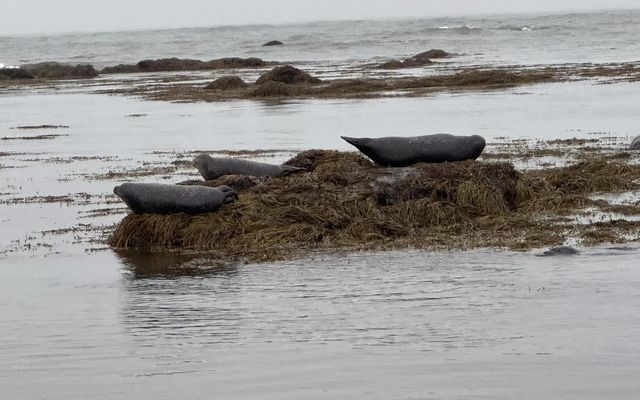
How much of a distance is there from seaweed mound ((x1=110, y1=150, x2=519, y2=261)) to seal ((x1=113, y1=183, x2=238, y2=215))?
103mm

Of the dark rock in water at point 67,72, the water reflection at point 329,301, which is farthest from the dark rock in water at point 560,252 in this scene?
the dark rock in water at point 67,72

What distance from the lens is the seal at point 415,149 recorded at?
42.8 ft

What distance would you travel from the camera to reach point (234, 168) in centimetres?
→ 1348

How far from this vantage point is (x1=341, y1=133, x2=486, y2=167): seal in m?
13.0

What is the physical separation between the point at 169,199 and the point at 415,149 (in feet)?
10.1

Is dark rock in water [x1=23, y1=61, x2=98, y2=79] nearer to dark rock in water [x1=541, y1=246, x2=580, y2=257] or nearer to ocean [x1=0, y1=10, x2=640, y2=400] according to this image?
ocean [x1=0, y1=10, x2=640, y2=400]

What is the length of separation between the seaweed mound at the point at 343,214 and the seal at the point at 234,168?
0.49 m

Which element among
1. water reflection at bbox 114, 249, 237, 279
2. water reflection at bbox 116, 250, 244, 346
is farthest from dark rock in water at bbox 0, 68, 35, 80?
water reflection at bbox 116, 250, 244, 346

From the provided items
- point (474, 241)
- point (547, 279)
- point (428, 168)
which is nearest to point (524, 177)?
point (428, 168)

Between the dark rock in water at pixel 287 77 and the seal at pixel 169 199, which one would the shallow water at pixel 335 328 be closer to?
the seal at pixel 169 199

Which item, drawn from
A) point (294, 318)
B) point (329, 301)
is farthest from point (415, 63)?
point (294, 318)

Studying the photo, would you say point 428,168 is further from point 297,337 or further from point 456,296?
point 297,337

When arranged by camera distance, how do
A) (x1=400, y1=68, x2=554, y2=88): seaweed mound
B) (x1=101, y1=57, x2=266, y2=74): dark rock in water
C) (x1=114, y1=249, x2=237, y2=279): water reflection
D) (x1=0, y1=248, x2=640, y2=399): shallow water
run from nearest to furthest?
(x1=0, y1=248, x2=640, y2=399): shallow water, (x1=114, y1=249, x2=237, y2=279): water reflection, (x1=400, y1=68, x2=554, y2=88): seaweed mound, (x1=101, y1=57, x2=266, y2=74): dark rock in water

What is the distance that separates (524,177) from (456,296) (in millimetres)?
5336
